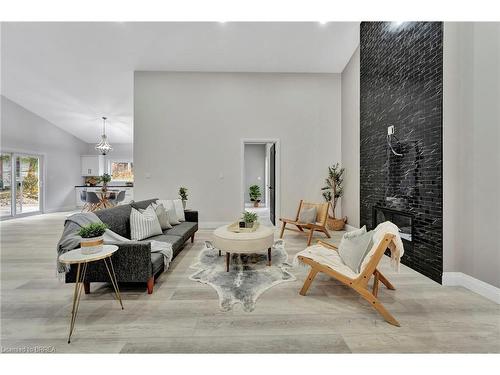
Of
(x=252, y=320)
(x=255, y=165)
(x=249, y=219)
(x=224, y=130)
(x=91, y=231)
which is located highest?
(x=224, y=130)

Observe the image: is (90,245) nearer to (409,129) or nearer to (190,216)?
(190,216)

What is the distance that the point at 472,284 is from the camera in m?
2.19

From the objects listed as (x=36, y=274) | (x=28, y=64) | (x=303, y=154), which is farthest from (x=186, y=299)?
(x=28, y=64)

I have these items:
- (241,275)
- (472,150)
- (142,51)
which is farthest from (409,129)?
(142,51)

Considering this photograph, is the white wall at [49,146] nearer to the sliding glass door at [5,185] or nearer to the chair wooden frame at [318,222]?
the sliding glass door at [5,185]

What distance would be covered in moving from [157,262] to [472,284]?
3.14 m

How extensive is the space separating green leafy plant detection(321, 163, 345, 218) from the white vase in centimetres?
445

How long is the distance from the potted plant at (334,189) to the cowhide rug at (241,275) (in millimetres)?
2109

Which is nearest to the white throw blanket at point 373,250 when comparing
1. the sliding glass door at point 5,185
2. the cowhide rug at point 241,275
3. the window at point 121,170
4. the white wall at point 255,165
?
the cowhide rug at point 241,275

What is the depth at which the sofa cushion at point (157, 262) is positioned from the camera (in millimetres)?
2143

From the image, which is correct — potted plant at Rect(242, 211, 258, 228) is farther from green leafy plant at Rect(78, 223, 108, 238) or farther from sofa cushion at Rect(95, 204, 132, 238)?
green leafy plant at Rect(78, 223, 108, 238)

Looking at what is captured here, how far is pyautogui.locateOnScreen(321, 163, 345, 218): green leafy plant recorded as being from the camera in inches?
199

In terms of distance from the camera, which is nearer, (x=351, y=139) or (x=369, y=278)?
(x=369, y=278)

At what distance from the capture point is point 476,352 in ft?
4.71
